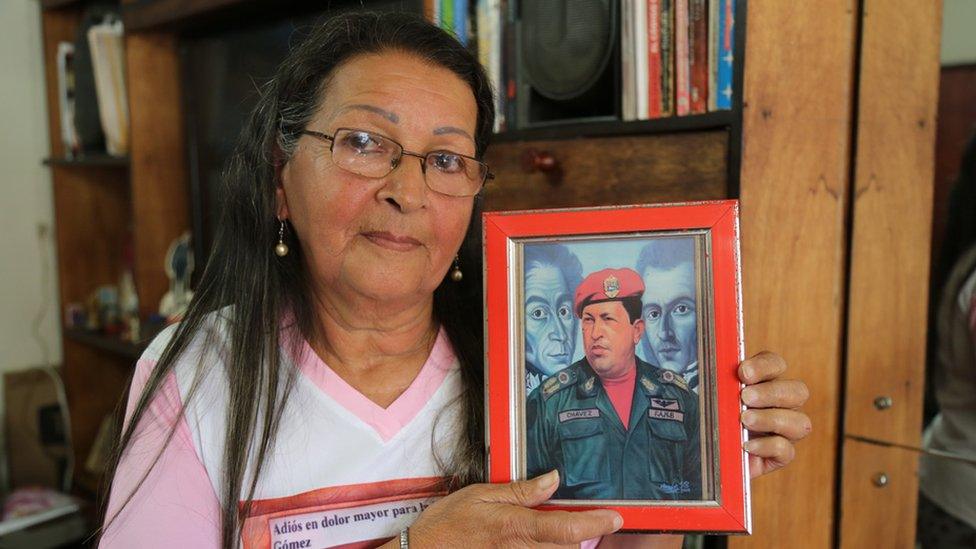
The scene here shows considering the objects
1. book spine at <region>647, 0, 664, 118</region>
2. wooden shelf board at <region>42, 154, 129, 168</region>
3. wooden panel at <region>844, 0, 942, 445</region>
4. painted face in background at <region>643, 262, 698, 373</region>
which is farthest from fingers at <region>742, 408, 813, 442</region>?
wooden shelf board at <region>42, 154, 129, 168</region>

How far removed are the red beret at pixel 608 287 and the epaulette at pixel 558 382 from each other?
0.08 metres

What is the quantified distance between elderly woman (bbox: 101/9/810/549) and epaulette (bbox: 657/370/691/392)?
8cm

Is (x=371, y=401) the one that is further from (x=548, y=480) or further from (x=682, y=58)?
(x=682, y=58)

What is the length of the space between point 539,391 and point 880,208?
29.4 inches

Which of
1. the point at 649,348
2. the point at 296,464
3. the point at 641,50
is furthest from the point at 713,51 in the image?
the point at 296,464

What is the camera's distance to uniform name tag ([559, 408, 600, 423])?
2.98 feet

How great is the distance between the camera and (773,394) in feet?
2.97

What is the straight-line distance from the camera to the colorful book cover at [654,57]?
1.30 metres

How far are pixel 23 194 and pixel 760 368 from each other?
2.91 meters

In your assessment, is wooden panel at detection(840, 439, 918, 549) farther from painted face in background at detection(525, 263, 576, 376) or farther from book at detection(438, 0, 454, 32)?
book at detection(438, 0, 454, 32)

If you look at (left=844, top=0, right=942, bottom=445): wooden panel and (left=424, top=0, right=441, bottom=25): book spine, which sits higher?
(left=424, top=0, right=441, bottom=25): book spine

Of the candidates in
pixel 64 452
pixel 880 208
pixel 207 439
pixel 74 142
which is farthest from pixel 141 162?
pixel 880 208

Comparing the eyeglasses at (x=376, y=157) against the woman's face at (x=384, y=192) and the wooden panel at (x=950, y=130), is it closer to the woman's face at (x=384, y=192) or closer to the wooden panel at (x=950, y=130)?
the woman's face at (x=384, y=192)
